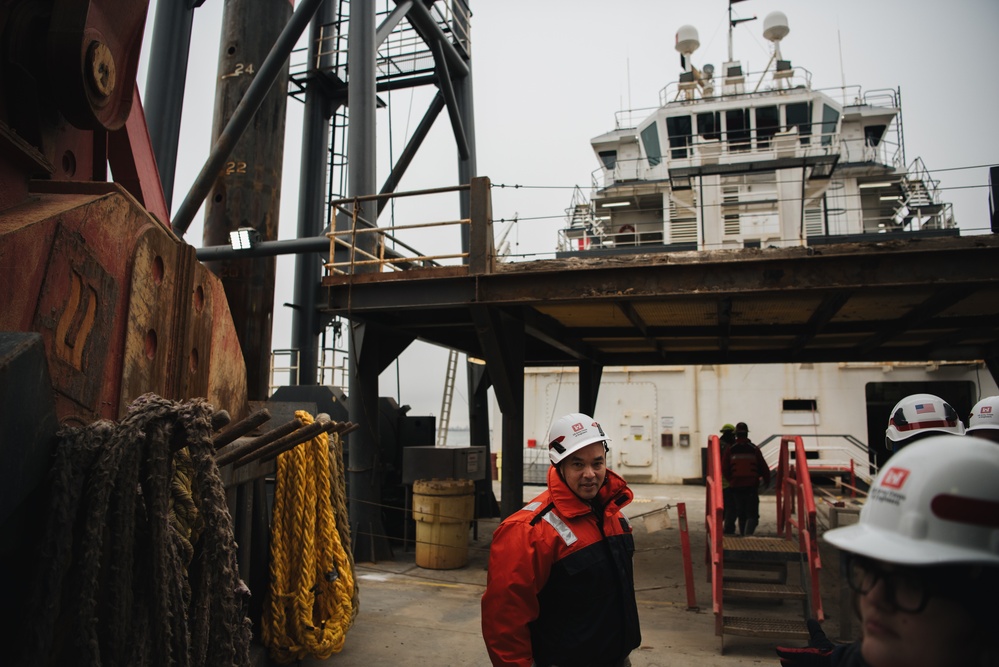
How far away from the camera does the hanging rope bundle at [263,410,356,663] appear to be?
4980 millimetres

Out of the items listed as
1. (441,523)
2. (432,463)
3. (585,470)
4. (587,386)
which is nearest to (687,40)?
(587,386)

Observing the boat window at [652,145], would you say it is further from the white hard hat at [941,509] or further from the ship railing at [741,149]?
the white hard hat at [941,509]

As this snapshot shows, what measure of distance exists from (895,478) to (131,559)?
2.00 m

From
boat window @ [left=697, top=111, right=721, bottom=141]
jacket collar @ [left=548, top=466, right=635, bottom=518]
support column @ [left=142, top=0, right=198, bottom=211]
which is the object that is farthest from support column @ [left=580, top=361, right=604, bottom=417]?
boat window @ [left=697, top=111, right=721, bottom=141]

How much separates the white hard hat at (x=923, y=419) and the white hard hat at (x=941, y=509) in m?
2.88

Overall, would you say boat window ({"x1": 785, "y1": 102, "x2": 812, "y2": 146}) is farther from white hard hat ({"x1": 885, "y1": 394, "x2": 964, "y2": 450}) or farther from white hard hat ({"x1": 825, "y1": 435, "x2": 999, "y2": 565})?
white hard hat ({"x1": 825, "y1": 435, "x2": 999, "y2": 565})

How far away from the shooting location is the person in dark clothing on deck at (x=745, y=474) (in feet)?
33.2

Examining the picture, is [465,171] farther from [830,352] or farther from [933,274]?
[933,274]

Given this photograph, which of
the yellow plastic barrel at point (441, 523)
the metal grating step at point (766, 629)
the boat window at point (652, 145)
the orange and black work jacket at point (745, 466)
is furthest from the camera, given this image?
the boat window at point (652, 145)

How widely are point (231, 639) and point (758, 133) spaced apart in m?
23.9

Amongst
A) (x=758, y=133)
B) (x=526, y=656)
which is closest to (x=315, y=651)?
(x=526, y=656)

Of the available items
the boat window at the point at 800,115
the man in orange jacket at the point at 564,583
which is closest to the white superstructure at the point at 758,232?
the boat window at the point at 800,115

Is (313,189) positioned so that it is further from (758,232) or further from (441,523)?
(758,232)

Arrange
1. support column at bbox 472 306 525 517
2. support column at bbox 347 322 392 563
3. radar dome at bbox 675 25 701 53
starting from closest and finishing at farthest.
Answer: support column at bbox 472 306 525 517 → support column at bbox 347 322 392 563 → radar dome at bbox 675 25 701 53
